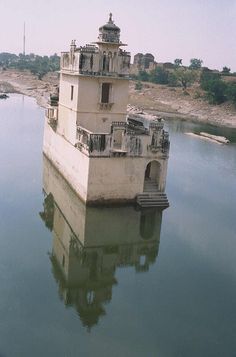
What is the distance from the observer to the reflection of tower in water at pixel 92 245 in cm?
1352

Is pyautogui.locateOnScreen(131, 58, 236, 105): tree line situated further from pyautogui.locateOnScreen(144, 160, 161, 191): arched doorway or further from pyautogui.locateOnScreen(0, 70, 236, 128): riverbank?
Result: pyautogui.locateOnScreen(144, 160, 161, 191): arched doorway

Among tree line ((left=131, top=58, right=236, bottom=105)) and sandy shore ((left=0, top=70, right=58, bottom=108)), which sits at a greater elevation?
tree line ((left=131, top=58, right=236, bottom=105))

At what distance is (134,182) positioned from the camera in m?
19.5

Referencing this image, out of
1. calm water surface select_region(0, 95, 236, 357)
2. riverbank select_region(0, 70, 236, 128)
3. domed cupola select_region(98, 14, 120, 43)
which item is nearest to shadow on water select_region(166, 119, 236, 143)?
riverbank select_region(0, 70, 236, 128)

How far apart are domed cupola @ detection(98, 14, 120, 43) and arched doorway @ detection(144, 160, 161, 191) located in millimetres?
6319

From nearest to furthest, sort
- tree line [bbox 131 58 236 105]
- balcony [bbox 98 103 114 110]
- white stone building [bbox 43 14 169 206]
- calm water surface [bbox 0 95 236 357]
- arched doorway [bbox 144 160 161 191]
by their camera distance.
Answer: calm water surface [bbox 0 95 236 357], white stone building [bbox 43 14 169 206], arched doorway [bbox 144 160 161 191], balcony [bbox 98 103 114 110], tree line [bbox 131 58 236 105]

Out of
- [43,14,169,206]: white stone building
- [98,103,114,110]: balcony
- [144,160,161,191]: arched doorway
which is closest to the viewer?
[43,14,169,206]: white stone building

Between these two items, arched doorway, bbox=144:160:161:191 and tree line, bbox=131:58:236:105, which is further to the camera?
tree line, bbox=131:58:236:105

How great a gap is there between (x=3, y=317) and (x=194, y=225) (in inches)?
398

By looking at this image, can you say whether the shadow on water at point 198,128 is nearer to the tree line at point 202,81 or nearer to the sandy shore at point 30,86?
the tree line at point 202,81

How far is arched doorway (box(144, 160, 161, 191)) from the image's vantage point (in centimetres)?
2055

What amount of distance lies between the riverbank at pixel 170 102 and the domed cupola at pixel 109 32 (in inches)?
1430

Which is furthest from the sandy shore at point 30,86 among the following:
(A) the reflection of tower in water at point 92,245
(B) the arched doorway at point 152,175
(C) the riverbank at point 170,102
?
(A) the reflection of tower in water at point 92,245

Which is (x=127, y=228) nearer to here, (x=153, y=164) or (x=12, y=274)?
(x=153, y=164)
